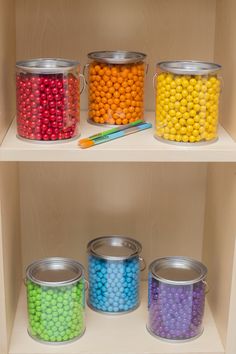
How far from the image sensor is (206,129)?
1251 millimetres

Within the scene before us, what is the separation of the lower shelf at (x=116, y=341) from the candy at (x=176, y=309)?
Result: 0.08 feet

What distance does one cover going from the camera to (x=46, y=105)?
1.22 metres

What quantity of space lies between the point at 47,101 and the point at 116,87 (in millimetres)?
159

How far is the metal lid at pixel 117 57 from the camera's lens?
4.27 feet

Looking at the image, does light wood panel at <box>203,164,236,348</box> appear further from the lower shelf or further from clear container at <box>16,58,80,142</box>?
clear container at <box>16,58,80,142</box>

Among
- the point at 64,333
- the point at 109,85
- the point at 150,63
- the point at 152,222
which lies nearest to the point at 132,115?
the point at 109,85

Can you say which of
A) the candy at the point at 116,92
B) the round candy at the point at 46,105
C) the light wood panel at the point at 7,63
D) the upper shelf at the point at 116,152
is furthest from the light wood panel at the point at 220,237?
the light wood panel at the point at 7,63

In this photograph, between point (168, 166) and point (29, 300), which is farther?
point (168, 166)

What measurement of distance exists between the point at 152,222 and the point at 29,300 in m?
0.38

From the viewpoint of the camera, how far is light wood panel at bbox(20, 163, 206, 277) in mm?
1575

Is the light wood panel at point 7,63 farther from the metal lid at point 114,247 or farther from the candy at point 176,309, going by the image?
the candy at point 176,309

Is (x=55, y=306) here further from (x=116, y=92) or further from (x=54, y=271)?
(x=116, y=92)

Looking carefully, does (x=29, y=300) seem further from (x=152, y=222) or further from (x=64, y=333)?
(x=152, y=222)

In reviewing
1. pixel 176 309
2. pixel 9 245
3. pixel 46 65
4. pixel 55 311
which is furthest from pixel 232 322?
pixel 46 65
